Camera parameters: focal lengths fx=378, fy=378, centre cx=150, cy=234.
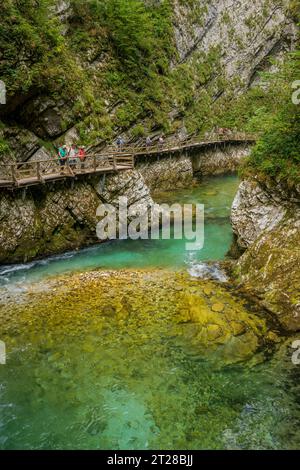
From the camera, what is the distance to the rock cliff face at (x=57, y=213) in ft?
60.4

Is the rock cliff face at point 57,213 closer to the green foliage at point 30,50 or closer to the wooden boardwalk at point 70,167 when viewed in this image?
the wooden boardwalk at point 70,167

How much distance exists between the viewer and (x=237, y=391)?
10.3 metres

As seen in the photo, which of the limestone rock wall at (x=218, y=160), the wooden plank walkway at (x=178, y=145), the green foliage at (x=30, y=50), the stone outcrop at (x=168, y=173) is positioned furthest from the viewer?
the limestone rock wall at (x=218, y=160)

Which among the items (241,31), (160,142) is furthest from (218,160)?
(241,31)

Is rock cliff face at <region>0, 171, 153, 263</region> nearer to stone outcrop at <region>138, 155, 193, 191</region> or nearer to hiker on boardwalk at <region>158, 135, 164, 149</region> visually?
stone outcrop at <region>138, 155, 193, 191</region>

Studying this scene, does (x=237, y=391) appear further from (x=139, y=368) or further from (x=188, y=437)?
(x=139, y=368)

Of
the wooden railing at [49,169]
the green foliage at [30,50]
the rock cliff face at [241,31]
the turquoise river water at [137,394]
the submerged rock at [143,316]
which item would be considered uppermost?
the rock cliff face at [241,31]

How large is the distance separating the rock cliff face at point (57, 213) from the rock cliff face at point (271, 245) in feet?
25.3

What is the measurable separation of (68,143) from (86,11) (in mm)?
12097

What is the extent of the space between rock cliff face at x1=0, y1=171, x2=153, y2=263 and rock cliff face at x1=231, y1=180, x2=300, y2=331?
771 cm

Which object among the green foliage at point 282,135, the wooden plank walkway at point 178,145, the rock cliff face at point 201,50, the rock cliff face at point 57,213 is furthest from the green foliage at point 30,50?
the green foliage at point 282,135

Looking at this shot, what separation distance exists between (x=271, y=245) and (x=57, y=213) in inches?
442

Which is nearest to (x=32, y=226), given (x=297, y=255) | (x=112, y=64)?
(x=297, y=255)

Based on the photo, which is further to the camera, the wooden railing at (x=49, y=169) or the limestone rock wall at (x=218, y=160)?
the limestone rock wall at (x=218, y=160)
